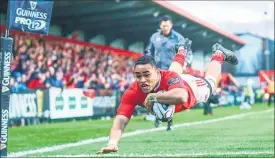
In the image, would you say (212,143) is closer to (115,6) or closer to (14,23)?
(14,23)

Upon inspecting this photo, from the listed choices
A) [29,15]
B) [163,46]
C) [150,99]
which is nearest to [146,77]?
[150,99]

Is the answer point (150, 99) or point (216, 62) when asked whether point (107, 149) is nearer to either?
point (150, 99)

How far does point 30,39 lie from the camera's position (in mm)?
26656

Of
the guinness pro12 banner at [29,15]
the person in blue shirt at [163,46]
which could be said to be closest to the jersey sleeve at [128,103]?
the guinness pro12 banner at [29,15]

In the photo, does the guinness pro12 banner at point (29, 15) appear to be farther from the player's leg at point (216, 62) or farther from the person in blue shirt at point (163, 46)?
the person in blue shirt at point (163, 46)

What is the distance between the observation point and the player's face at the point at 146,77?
6.39 meters

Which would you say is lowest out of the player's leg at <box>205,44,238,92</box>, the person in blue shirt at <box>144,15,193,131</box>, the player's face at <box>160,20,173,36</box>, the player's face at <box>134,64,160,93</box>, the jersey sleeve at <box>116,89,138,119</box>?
the jersey sleeve at <box>116,89,138,119</box>

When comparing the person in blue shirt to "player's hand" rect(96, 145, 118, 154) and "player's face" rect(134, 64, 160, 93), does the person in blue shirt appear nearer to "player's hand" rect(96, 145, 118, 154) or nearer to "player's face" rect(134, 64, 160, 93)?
"player's face" rect(134, 64, 160, 93)

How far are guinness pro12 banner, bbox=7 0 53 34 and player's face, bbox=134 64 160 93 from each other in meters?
3.10

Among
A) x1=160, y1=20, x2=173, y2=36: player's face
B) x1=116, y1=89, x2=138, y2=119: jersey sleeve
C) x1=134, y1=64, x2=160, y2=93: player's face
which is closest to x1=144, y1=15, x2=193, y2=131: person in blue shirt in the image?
x1=160, y1=20, x2=173, y2=36: player's face

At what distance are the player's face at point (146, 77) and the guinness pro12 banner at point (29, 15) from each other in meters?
3.10

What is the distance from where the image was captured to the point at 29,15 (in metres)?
8.96

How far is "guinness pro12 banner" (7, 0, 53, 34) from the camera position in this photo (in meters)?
8.78

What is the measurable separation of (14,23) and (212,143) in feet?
14.2
